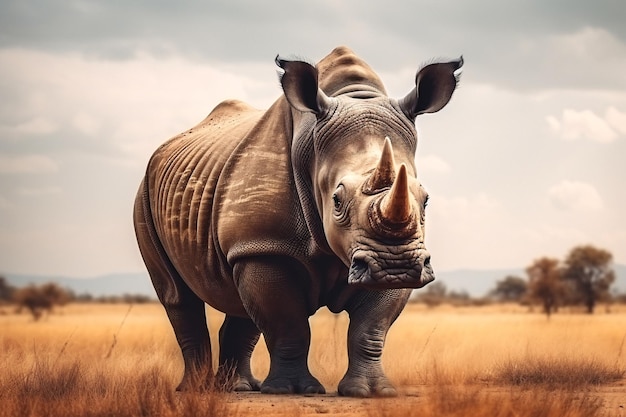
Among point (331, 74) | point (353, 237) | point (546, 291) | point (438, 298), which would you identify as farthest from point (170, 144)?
point (438, 298)

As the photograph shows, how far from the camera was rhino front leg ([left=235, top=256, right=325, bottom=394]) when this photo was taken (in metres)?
9.98

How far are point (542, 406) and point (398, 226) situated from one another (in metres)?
1.45

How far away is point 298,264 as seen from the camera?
32.9 ft

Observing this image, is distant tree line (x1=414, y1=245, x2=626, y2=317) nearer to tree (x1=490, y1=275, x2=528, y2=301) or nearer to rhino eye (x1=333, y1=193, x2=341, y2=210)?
tree (x1=490, y1=275, x2=528, y2=301)

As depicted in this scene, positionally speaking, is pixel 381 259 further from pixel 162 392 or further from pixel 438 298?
pixel 438 298

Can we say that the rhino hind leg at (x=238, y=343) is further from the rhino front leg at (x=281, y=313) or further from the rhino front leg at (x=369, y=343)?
the rhino front leg at (x=369, y=343)

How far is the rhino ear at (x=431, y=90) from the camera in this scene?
32.0ft

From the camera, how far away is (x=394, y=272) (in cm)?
839

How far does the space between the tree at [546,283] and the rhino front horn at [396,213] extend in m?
33.9

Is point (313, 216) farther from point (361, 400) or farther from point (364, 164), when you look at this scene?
point (361, 400)

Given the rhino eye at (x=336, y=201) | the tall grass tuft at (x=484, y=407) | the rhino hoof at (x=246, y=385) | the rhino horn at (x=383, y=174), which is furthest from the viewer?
the rhino hoof at (x=246, y=385)

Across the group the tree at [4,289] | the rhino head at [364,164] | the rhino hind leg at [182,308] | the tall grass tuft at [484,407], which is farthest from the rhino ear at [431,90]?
the tree at [4,289]

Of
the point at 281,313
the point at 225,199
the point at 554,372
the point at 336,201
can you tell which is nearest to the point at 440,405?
the point at 336,201

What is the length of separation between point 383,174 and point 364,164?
55cm
